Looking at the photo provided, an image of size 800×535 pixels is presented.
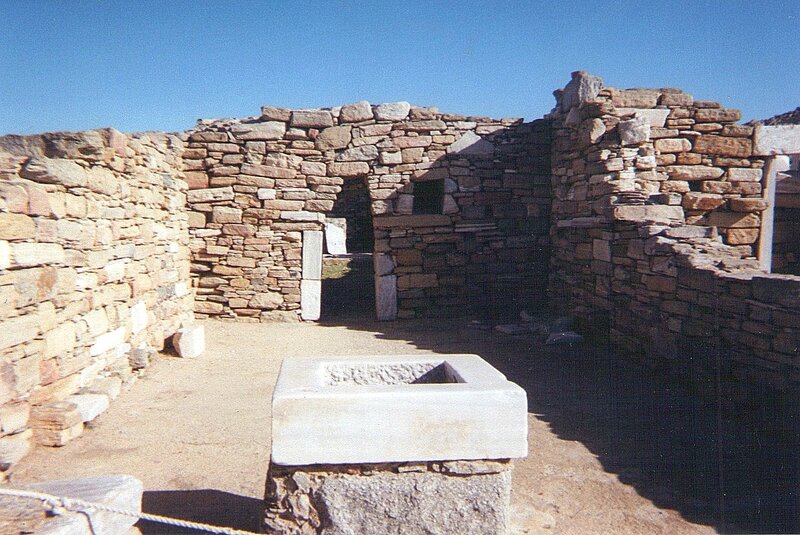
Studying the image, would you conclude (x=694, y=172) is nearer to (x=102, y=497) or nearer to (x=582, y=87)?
(x=582, y=87)

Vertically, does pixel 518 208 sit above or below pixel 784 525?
above

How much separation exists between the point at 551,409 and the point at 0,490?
4.17 m

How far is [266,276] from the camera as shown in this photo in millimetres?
9367

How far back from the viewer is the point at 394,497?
2.69m

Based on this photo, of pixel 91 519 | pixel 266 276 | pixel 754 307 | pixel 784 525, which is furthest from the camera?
pixel 266 276

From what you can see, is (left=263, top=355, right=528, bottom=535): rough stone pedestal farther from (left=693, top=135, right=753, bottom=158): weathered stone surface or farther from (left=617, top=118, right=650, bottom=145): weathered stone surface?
(left=693, top=135, right=753, bottom=158): weathered stone surface

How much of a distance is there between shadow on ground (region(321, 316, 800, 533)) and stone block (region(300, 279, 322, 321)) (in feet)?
11.7

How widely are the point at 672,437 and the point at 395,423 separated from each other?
2.87 m

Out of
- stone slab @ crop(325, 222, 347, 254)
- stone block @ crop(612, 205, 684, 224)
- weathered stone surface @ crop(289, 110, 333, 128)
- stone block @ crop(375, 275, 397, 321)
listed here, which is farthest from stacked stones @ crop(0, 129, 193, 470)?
stone slab @ crop(325, 222, 347, 254)

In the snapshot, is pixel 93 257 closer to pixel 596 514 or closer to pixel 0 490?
pixel 0 490

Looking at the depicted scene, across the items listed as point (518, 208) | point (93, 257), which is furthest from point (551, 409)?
point (518, 208)

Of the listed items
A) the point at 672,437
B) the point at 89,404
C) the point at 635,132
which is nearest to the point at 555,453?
the point at 672,437

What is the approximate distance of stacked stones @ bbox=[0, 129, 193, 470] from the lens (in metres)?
4.05

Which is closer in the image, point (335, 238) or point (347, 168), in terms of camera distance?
point (347, 168)
